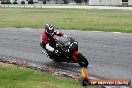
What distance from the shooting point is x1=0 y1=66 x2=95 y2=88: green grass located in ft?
30.7

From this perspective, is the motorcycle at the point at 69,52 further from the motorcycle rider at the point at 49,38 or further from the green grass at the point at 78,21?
the green grass at the point at 78,21

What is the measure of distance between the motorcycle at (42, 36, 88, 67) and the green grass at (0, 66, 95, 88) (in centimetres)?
162

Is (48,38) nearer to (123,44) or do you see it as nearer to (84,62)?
(84,62)

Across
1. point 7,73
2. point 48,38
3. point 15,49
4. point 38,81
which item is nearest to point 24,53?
point 15,49

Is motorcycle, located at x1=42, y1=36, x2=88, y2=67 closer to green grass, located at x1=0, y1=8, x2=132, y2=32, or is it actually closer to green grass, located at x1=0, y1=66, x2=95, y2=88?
green grass, located at x1=0, y1=66, x2=95, y2=88

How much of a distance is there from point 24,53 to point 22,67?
347 cm

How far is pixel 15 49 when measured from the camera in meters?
17.0

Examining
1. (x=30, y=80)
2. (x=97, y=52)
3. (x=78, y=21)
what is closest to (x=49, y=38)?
(x=97, y=52)

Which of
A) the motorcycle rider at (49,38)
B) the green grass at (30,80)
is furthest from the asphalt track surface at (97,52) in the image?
the green grass at (30,80)

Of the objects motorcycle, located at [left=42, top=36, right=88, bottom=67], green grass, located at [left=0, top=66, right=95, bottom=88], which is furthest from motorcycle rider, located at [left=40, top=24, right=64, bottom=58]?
green grass, located at [left=0, top=66, right=95, bottom=88]

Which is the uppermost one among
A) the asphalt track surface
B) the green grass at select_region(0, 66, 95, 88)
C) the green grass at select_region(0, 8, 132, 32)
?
the green grass at select_region(0, 66, 95, 88)

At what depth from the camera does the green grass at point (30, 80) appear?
9.37m

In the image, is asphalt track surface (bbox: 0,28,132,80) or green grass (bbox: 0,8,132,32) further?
green grass (bbox: 0,8,132,32)

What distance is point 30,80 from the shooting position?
1002cm
